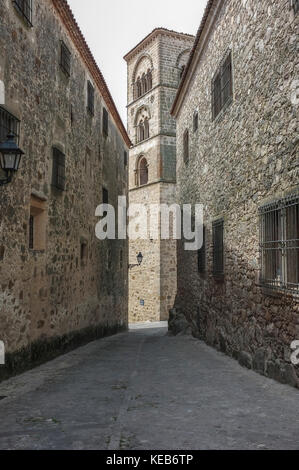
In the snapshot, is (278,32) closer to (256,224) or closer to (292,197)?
(292,197)

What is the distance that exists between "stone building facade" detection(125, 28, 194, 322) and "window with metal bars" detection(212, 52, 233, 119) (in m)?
→ 14.3

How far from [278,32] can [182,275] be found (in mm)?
9509

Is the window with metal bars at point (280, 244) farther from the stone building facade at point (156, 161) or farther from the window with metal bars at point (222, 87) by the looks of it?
the stone building facade at point (156, 161)

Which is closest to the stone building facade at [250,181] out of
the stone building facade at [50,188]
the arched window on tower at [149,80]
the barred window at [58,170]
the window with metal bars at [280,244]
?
the window with metal bars at [280,244]

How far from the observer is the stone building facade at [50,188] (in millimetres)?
6148

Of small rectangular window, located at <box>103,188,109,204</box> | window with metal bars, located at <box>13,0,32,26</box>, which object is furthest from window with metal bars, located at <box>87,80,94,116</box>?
window with metal bars, located at <box>13,0,32,26</box>

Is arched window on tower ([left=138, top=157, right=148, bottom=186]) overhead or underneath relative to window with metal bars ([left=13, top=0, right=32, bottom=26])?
overhead

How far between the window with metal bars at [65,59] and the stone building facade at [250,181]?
319 centimetres

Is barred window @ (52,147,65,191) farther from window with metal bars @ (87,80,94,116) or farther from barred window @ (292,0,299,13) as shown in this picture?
barred window @ (292,0,299,13)

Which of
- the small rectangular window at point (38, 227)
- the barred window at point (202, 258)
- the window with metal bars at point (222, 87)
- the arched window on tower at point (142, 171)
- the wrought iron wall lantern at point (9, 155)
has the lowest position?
the barred window at point (202, 258)

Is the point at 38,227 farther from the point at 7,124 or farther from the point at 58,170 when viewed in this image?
the point at 7,124

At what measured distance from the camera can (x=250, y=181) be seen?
6648 mm

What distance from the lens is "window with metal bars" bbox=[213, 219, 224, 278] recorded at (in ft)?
28.0

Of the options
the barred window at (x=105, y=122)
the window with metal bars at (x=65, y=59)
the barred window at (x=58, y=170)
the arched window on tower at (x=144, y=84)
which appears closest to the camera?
the barred window at (x=58, y=170)
